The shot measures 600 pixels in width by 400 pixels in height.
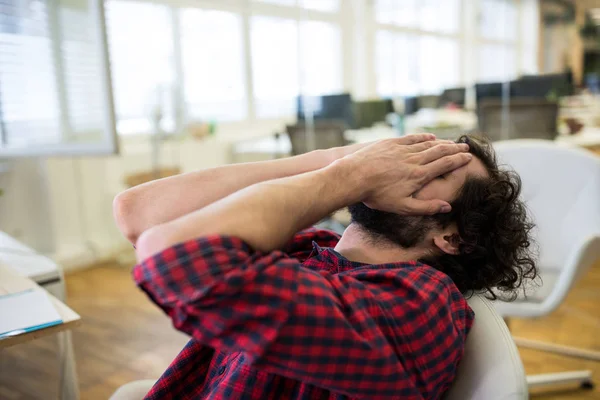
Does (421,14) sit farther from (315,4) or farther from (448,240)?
(448,240)

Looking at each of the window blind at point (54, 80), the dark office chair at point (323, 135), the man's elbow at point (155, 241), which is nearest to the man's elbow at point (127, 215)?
the man's elbow at point (155, 241)

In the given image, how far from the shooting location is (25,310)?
46.3 inches

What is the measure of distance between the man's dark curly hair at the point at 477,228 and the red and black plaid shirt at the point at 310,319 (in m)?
0.09

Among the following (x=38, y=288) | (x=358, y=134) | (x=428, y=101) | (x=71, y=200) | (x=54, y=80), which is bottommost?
(x=71, y=200)

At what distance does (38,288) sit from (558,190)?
1.68 m

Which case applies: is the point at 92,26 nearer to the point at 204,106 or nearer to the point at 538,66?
the point at 204,106

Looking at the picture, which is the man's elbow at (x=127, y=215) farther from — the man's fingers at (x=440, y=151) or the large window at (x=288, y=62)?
the large window at (x=288, y=62)

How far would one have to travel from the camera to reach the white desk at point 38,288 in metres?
1.09

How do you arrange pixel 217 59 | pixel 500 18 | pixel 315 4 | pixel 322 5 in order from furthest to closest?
pixel 500 18, pixel 217 59, pixel 322 5, pixel 315 4

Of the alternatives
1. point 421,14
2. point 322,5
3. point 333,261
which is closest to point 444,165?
point 333,261

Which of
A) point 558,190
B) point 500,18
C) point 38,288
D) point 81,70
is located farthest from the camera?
point 500,18

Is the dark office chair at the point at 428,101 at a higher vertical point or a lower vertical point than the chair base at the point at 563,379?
higher

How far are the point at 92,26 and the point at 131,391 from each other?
1662 millimetres

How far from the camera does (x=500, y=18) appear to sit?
15.9 ft
